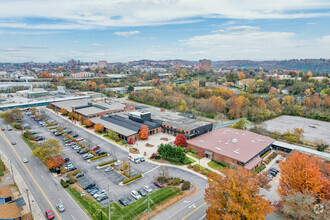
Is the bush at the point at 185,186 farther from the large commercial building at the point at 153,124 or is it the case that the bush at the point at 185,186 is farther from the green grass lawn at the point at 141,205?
the large commercial building at the point at 153,124

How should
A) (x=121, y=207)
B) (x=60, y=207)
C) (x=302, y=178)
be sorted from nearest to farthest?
(x=302, y=178) → (x=60, y=207) → (x=121, y=207)

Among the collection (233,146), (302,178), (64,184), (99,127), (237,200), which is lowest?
(64,184)

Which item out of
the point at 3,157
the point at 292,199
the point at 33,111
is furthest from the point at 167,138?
the point at 33,111

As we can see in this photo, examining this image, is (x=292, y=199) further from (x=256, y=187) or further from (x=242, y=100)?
(x=242, y=100)

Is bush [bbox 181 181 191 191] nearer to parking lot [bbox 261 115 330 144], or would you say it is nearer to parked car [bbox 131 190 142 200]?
parked car [bbox 131 190 142 200]

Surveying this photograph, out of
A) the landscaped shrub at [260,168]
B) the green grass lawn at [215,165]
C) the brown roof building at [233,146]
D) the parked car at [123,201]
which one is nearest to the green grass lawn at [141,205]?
the parked car at [123,201]

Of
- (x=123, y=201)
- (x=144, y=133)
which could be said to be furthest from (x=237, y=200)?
(x=144, y=133)

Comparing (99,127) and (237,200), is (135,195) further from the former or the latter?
(99,127)
